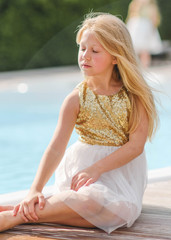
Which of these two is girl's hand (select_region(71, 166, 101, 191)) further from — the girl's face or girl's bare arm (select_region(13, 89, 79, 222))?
the girl's face

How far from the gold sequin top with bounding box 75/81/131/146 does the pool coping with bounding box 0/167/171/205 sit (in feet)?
1.96

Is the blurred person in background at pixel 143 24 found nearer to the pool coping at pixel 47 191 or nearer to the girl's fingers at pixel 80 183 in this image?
the pool coping at pixel 47 191

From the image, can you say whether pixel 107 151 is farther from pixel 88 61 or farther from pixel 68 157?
pixel 88 61

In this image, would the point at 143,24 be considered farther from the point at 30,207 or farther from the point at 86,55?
the point at 30,207

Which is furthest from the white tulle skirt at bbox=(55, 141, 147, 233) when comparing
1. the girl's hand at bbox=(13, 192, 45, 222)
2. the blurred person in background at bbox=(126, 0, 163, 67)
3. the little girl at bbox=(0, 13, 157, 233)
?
the blurred person in background at bbox=(126, 0, 163, 67)

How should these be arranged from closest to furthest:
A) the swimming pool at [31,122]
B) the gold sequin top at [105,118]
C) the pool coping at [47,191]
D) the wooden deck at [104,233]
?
the wooden deck at [104,233], the gold sequin top at [105,118], the pool coping at [47,191], the swimming pool at [31,122]

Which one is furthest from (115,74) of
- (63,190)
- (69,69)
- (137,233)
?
(69,69)

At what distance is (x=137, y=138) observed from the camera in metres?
2.56

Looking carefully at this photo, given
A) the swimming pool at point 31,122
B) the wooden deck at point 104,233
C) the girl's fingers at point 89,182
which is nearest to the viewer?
the wooden deck at point 104,233

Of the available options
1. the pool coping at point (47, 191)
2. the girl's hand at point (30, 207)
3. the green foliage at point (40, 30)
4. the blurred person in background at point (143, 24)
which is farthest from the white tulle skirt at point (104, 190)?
the green foliage at point (40, 30)

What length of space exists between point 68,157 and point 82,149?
0.09m

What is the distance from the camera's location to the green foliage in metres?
10.9

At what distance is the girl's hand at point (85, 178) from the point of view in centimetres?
246

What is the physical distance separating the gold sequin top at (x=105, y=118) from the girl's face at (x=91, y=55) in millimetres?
134
